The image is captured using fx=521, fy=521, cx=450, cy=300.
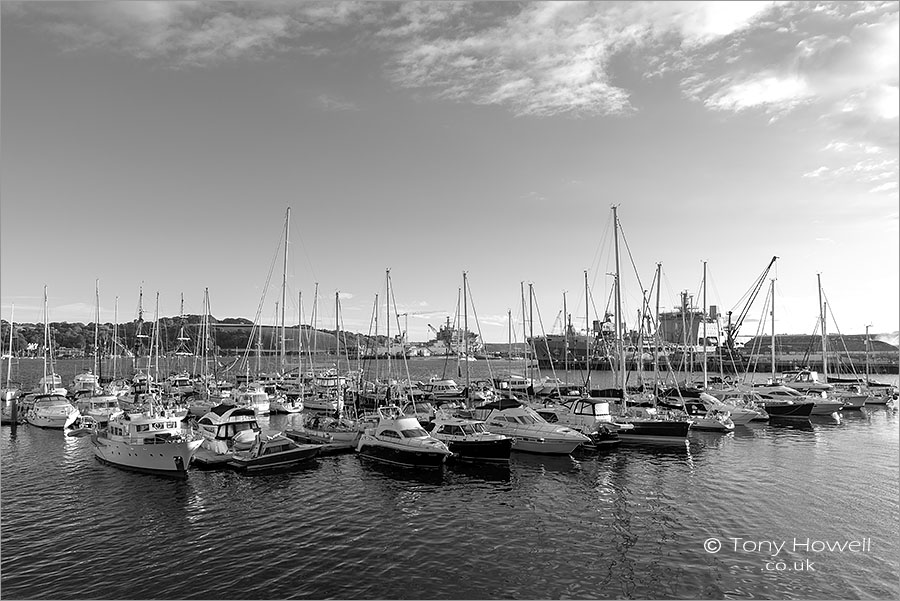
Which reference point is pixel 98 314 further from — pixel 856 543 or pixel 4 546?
pixel 856 543

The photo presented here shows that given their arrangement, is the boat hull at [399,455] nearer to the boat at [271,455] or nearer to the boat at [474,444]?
the boat at [474,444]

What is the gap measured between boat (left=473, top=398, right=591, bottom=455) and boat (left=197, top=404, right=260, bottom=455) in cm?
1995

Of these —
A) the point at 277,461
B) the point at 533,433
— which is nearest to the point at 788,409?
the point at 533,433

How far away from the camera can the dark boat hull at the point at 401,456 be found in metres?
36.7

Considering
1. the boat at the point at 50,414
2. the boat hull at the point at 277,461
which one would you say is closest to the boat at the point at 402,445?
the boat hull at the point at 277,461

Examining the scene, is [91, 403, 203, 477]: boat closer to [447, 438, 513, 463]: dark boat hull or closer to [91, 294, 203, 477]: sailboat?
[91, 294, 203, 477]: sailboat

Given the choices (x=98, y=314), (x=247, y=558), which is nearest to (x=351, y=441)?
(x=247, y=558)

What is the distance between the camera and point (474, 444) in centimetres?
3962

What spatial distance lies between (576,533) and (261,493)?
61.5 ft

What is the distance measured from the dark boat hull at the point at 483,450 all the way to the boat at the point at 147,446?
1860 cm

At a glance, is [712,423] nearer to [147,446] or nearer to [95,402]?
[147,446]

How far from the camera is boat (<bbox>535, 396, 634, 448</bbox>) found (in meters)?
45.0

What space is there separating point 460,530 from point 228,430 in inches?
966

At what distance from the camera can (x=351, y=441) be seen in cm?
4478
